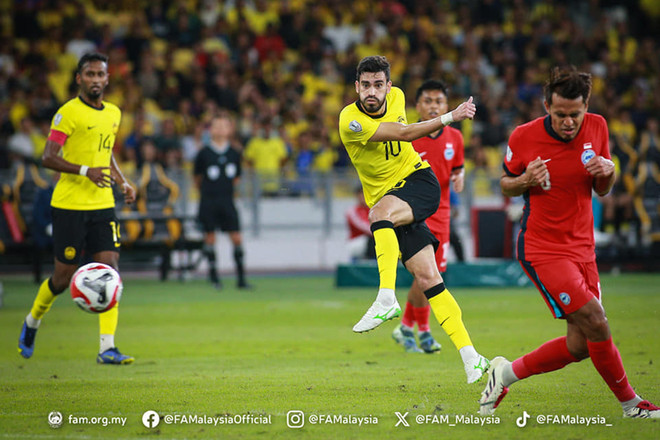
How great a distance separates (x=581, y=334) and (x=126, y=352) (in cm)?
491

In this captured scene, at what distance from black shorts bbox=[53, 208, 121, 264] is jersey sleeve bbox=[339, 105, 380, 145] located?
2656 mm

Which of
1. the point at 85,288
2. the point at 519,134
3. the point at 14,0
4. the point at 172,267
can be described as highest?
the point at 14,0

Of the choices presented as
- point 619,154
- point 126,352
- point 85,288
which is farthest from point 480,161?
point 85,288

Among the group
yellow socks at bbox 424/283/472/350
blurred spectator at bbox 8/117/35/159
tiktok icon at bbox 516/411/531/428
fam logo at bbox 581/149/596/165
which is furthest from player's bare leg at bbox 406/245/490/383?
blurred spectator at bbox 8/117/35/159

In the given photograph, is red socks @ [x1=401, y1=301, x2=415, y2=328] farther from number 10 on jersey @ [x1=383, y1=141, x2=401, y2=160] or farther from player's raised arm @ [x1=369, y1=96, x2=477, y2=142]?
player's raised arm @ [x1=369, y1=96, x2=477, y2=142]

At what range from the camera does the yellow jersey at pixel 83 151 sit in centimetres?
824

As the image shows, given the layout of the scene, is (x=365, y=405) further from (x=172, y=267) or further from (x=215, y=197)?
(x=172, y=267)

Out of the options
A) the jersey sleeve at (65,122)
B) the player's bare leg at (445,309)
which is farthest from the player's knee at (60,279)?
the player's bare leg at (445,309)

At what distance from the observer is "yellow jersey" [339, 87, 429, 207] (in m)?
6.82

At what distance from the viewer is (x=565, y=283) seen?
5.53 m

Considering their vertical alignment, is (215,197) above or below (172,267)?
above

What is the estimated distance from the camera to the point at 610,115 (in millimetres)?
22422

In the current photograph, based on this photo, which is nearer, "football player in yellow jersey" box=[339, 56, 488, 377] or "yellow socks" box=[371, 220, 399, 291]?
"football player in yellow jersey" box=[339, 56, 488, 377]

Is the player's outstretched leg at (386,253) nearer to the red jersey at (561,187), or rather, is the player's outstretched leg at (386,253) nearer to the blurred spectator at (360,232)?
the red jersey at (561,187)
